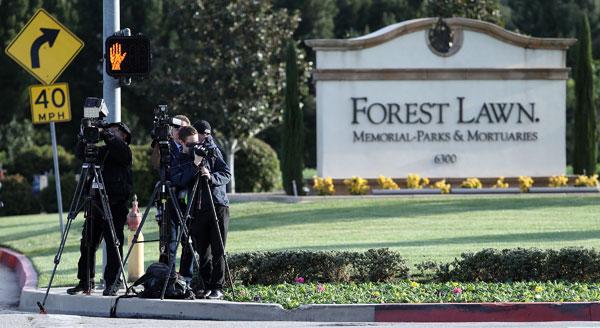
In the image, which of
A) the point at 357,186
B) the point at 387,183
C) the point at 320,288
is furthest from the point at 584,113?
the point at 320,288

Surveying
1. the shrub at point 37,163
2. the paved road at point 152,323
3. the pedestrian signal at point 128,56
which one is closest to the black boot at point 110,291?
the paved road at point 152,323

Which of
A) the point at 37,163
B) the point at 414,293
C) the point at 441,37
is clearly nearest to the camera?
the point at 414,293

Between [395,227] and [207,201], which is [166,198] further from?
[395,227]

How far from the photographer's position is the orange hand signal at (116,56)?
14.5m

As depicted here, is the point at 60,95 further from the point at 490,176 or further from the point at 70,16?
the point at 70,16

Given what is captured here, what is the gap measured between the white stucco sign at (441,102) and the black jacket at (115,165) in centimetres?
1776

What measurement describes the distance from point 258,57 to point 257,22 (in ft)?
3.82

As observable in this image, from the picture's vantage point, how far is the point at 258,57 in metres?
45.0

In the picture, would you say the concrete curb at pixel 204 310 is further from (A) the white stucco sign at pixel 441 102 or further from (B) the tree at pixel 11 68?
(B) the tree at pixel 11 68

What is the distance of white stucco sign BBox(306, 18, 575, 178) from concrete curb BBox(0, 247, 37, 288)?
10.7m

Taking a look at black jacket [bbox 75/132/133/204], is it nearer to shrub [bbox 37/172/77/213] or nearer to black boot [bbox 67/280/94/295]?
black boot [bbox 67/280/94/295]

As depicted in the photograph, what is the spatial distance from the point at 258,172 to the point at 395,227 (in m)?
18.8

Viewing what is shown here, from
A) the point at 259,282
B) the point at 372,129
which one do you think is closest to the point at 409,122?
the point at 372,129

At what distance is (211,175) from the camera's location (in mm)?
13328
